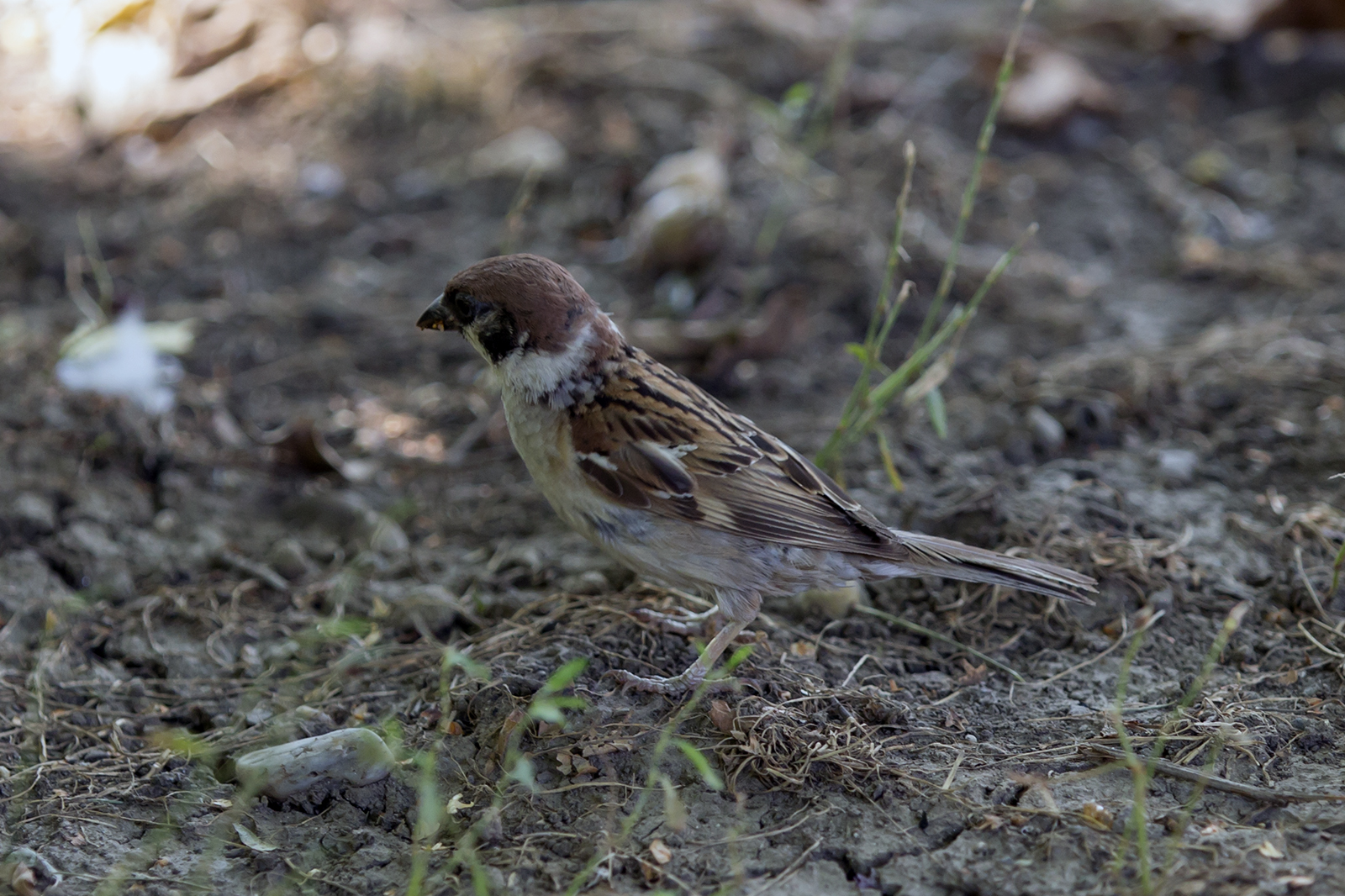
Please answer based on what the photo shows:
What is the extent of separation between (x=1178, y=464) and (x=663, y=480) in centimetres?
210

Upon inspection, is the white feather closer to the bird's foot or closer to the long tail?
the bird's foot

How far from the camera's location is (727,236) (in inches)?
229

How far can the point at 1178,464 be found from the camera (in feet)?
14.1

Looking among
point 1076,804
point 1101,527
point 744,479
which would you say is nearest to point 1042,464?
point 1101,527

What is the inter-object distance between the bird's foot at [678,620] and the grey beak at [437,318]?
1.04 metres

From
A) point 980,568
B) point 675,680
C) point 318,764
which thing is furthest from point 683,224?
point 318,764

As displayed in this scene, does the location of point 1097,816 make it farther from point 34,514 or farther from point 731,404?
point 34,514

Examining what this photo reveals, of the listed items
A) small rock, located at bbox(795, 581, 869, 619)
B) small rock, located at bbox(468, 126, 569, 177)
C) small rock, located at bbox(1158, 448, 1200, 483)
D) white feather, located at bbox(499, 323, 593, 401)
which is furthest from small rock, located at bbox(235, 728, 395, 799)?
small rock, located at bbox(468, 126, 569, 177)

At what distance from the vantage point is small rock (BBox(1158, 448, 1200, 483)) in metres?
4.26

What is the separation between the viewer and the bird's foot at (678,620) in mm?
3537

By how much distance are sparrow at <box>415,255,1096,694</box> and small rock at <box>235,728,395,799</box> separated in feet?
2.24

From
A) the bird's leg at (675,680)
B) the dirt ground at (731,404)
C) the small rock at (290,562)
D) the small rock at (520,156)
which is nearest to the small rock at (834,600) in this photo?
the dirt ground at (731,404)

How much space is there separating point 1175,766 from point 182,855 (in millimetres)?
2389

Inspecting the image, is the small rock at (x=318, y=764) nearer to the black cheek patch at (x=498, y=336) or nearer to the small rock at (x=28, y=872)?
the small rock at (x=28, y=872)
